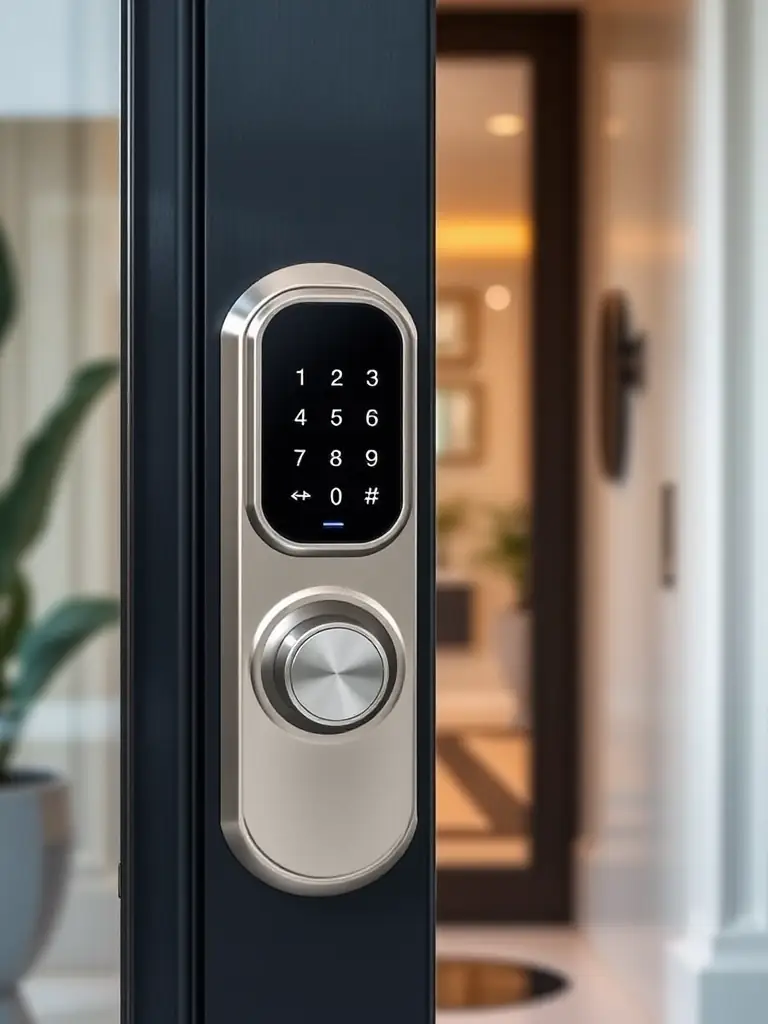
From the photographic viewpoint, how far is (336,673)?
467 millimetres

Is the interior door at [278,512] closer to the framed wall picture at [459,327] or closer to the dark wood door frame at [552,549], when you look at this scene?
the dark wood door frame at [552,549]

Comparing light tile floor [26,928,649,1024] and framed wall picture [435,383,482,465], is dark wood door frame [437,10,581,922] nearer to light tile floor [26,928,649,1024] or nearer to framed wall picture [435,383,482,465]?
light tile floor [26,928,649,1024]

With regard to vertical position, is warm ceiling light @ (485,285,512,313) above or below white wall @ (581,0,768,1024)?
above

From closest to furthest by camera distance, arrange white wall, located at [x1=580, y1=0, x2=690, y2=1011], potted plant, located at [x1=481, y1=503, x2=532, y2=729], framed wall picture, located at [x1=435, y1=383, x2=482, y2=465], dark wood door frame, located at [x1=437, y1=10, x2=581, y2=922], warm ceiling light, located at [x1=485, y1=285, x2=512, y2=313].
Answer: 1. white wall, located at [x1=580, y1=0, x2=690, y2=1011]
2. dark wood door frame, located at [x1=437, y1=10, x2=581, y2=922]
3. potted plant, located at [x1=481, y1=503, x2=532, y2=729]
4. warm ceiling light, located at [x1=485, y1=285, x2=512, y2=313]
5. framed wall picture, located at [x1=435, y1=383, x2=482, y2=465]

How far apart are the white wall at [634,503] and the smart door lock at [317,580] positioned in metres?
1.83

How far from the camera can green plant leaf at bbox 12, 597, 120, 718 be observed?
1.66ft

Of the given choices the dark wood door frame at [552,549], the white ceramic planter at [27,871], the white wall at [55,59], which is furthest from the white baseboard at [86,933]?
the dark wood door frame at [552,549]

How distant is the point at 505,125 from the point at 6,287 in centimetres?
287

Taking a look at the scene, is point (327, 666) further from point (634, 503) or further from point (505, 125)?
point (505, 125)

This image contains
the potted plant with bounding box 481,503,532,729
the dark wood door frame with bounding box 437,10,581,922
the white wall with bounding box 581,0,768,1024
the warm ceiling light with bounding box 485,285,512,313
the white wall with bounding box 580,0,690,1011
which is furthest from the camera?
the warm ceiling light with bounding box 485,285,512,313

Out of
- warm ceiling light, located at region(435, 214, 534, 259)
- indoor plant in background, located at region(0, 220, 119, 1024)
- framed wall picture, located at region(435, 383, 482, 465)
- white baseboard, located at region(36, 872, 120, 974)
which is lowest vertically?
white baseboard, located at region(36, 872, 120, 974)

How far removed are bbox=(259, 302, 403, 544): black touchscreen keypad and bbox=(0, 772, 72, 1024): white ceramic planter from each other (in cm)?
14

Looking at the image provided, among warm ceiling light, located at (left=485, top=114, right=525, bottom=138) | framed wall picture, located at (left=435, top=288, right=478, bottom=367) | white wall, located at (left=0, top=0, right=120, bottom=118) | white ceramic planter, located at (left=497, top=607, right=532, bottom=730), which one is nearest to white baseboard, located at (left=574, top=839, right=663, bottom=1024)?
white ceramic planter, located at (left=497, top=607, right=532, bottom=730)

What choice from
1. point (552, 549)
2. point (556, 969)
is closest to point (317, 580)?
point (556, 969)
